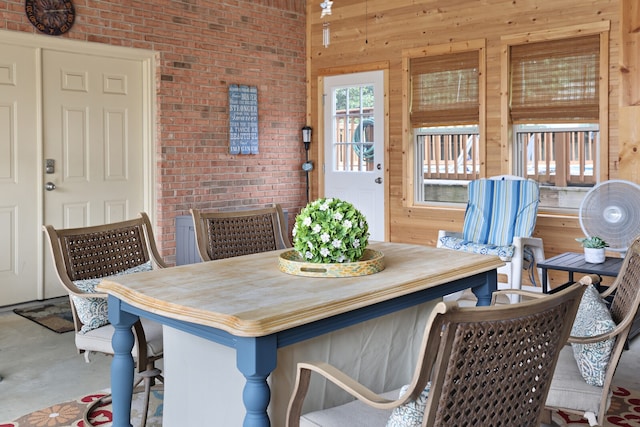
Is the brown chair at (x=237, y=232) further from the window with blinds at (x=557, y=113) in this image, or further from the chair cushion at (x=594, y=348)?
the window with blinds at (x=557, y=113)

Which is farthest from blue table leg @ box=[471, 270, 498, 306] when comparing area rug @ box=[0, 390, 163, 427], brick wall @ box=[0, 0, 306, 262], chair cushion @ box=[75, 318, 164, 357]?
brick wall @ box=[0, 0, 306, 262]

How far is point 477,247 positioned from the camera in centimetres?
486

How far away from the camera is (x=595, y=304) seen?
2369mm

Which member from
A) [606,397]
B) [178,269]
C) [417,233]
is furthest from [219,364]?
[417,233]

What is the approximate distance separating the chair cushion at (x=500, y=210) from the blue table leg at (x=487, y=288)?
229 centimetres

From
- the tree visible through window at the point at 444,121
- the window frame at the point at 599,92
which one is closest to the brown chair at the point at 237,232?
the window frame at the point at 599,92

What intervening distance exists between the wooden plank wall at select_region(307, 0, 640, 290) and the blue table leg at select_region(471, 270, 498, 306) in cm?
276

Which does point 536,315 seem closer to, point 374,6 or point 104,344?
point 104,344

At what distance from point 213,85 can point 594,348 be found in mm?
4688

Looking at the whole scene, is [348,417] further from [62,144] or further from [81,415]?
[62,144]

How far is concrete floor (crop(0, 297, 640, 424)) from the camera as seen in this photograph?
314 centimetres

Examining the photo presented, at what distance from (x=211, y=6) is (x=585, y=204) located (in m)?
3.78

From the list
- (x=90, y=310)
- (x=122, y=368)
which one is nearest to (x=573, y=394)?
(x=122, y=368)

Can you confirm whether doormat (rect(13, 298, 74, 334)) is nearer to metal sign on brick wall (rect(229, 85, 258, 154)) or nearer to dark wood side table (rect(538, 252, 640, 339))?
metal sign on brick wall (rect(229, 85, 258, 154))
